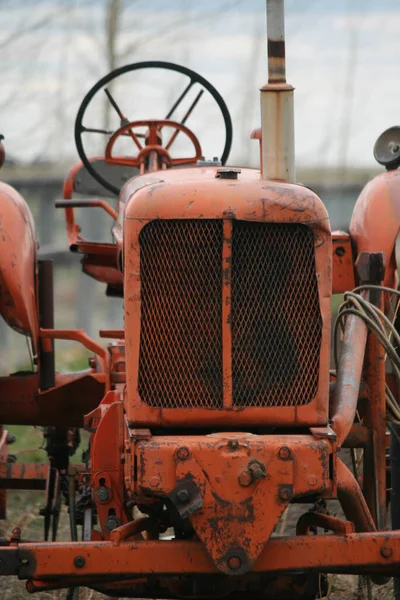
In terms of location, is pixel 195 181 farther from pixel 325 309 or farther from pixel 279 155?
pixel 325 309

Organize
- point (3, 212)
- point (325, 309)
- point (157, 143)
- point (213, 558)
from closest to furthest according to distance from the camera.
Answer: point (213, 558) → point (325, 309) → point (3, 212) → point (157, 143)

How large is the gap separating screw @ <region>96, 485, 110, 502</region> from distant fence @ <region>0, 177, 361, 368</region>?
24.0 ft

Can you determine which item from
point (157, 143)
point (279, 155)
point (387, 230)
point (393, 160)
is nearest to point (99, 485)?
point (279, 155)

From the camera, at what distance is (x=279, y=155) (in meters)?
4.14

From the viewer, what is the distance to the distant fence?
12.2 m

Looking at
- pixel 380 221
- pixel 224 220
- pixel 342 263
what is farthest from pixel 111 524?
pixel 380 221

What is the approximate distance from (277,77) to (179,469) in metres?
1.42

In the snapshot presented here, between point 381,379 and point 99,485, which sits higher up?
point 381,379

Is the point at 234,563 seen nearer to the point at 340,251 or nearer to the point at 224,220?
A: the point at 224,220

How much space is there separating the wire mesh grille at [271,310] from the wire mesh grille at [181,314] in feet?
0.23

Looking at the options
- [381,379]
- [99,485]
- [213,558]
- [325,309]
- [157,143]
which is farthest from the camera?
[157,143]

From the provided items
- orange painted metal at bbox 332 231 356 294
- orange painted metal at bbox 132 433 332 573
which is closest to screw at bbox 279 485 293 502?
orange painted metal at bbox 132 433 332 573

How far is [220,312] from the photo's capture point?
3914 mm

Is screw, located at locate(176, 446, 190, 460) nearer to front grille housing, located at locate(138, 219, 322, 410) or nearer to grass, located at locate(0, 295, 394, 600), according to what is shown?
front grille housing, located at locate(138, 219, 322, 410)
